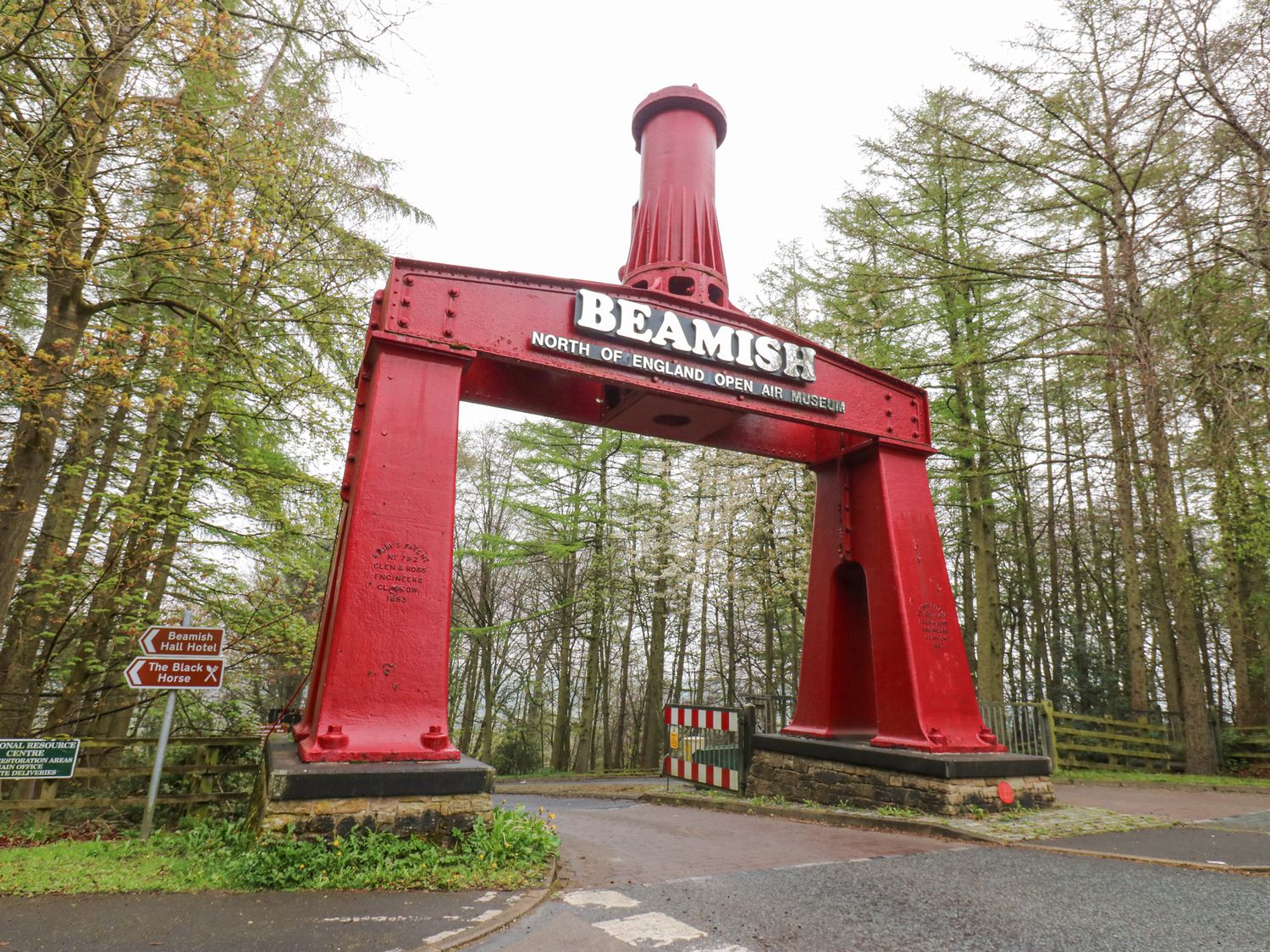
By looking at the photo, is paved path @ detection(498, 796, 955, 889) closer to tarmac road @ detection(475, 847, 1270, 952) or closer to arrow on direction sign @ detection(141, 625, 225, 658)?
tarmac road @ detection(475, 847, 1270, 952)

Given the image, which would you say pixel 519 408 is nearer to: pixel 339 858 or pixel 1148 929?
pixel 339 858

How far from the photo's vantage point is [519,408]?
8398 mm

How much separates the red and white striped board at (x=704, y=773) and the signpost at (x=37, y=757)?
794 centimetres

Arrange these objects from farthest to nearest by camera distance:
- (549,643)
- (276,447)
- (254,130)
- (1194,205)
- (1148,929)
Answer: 1. (549,643)
2. (276,447)
3. (254,130)
4. (1194,205)
5. (1148,929)

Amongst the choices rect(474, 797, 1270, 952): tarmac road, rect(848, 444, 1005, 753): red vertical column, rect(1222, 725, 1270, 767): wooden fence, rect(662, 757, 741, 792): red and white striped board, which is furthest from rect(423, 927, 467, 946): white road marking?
rect(1222, 725, 1270, 767): wooden fence

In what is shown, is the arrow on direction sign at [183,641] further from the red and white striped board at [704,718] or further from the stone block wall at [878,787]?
the red and white striped board at [704,718]

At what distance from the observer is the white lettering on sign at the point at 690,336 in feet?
24.0

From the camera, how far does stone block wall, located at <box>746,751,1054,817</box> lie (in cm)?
721

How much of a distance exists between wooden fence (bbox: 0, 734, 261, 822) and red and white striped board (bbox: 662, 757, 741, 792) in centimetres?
638

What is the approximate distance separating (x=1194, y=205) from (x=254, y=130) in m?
9.44

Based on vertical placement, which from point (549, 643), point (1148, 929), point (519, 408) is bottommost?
point (1148, 929)

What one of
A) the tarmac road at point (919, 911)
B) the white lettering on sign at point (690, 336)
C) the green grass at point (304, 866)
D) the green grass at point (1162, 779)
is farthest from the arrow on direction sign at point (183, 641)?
the green grass at point (1162, 779)

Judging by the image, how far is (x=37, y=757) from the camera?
6277mm

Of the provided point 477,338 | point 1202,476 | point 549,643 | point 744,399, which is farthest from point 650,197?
point 549,643
